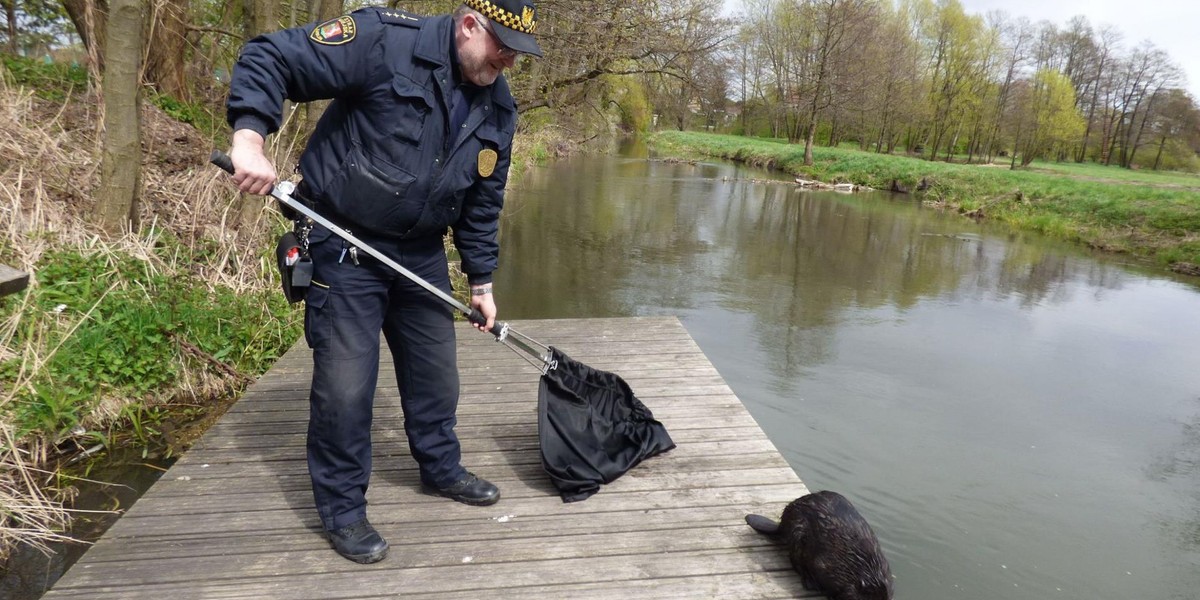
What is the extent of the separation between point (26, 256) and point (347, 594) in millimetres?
3276

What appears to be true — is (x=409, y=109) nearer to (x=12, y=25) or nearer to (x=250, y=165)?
(x=250, y=165)

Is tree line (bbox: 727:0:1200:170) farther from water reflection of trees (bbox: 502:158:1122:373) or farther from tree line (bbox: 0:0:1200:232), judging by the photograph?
water reflection of trees (bbox: 502:158:1122:373)

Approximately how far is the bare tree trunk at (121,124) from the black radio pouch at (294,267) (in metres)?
3.21

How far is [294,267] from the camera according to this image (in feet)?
6.76

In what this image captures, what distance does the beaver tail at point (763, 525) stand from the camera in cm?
232

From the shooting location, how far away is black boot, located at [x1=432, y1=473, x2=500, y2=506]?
2.45 meters

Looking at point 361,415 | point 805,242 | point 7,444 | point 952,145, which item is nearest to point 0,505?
point 7,444

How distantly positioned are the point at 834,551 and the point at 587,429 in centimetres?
95

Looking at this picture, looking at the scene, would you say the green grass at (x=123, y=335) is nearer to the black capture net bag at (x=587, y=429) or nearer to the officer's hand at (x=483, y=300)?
the officer's hand at (x=483, y=300)

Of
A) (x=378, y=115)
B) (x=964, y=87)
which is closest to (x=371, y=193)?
(x=378, y=115)

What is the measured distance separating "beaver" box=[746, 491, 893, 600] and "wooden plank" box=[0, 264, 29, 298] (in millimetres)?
2324

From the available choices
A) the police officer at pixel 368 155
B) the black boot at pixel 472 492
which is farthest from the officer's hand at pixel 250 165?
the black boot at pixel 472 492

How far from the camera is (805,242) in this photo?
1159 cm

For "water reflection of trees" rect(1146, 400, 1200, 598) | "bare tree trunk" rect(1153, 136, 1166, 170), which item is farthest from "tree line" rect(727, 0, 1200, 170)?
"water reflection of trees" rect(1146, 400, 1200, 598)
